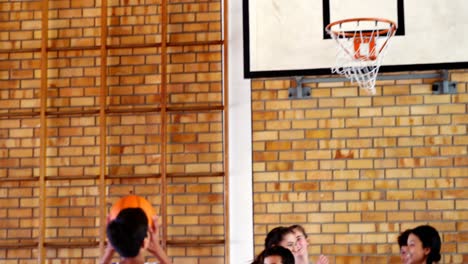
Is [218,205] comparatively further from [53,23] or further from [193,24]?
[53,23]

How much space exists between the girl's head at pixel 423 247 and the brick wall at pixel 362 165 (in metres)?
1.06

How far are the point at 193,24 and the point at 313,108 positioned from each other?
1.09 meters

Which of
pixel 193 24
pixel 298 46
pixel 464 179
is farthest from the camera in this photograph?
pixel 193 24

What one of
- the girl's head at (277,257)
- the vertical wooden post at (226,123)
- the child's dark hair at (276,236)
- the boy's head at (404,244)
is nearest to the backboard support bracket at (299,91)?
the vertical wooden post at (226,123)

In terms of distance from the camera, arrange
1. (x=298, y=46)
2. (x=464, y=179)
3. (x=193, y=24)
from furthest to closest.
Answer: (x=193, y=24) → (x=464, y=179) → (x=298, y=46)

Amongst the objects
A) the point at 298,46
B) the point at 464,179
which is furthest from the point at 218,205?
the point at 464,179

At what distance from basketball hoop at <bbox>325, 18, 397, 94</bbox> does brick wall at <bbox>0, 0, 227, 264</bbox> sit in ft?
3.78

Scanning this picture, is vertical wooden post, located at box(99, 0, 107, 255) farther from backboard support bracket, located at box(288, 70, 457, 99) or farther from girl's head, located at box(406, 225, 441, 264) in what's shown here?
girl's head, located at box(406, 225, 441, 264)

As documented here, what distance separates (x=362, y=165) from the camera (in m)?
5.85

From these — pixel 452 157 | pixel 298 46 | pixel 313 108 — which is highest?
pixel 298 46

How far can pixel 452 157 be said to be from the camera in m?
5.78

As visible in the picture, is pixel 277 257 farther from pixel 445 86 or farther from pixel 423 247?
pixel 445 86

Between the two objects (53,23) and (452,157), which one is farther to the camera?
(53,23)

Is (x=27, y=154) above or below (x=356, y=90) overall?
below
